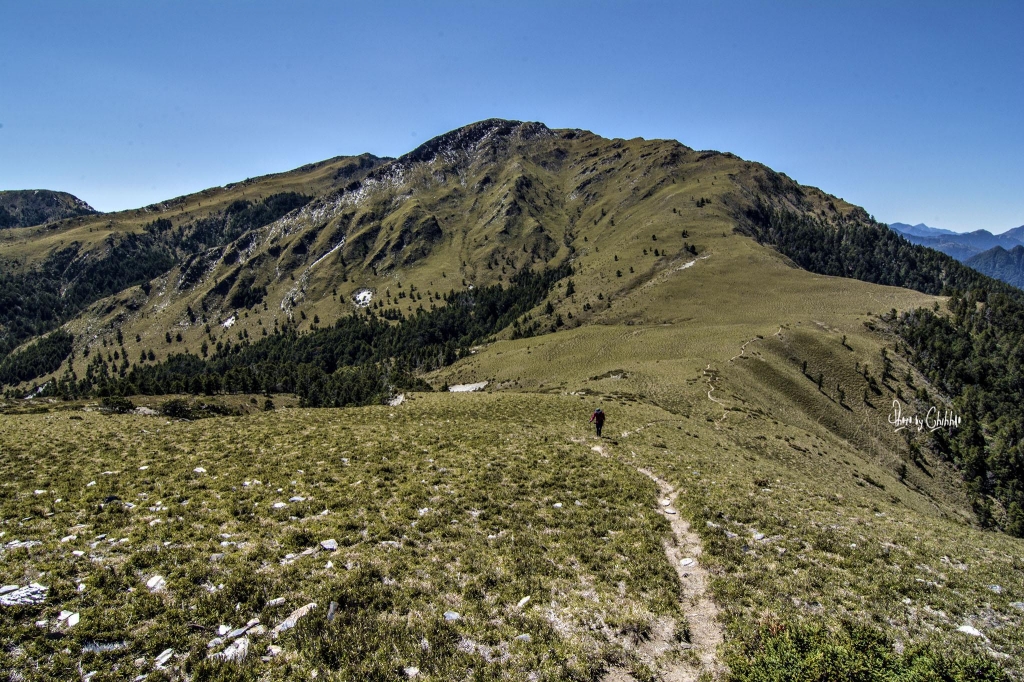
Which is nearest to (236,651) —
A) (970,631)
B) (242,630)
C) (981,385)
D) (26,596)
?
(242,630)

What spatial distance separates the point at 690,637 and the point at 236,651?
11437 mm

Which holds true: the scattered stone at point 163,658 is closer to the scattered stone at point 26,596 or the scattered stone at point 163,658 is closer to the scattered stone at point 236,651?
the scattered stone at point 236,651

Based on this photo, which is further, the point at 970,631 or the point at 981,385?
the point at 981,385

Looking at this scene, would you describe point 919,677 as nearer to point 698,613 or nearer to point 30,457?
point 698,613

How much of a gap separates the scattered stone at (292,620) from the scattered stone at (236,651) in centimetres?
60

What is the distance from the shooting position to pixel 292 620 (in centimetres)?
1130

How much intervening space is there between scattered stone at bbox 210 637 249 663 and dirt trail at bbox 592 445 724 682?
8217 mm

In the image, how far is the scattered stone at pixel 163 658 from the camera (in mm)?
9613

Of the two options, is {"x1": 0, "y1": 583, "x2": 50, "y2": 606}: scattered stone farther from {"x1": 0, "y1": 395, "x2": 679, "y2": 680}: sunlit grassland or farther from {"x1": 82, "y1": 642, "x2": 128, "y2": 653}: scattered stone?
{"x1": 82, "y1": 642, "x2": 128, "y2": 653}: scattered stone

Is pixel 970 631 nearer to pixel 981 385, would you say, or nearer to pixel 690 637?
pixel 690 637

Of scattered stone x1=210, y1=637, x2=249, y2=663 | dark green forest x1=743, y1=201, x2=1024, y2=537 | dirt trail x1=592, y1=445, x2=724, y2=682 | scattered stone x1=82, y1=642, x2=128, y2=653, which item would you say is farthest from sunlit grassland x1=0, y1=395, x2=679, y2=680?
dark green forest x1=743, y1=201, x2=1024, y2=537

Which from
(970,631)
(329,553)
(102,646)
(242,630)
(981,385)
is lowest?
(981,385)

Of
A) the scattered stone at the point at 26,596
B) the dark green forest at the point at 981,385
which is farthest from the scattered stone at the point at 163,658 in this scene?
the dark green forest at the point at 981,385

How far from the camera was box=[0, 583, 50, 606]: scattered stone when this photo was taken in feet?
35.6
